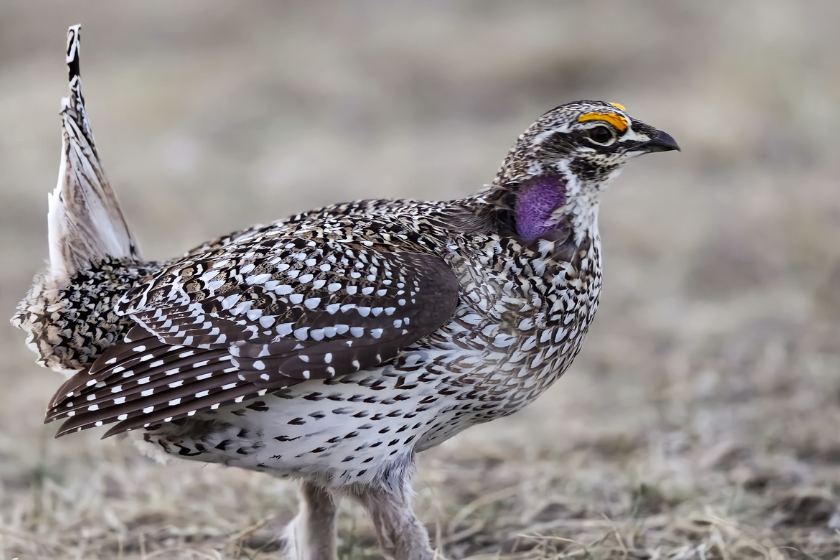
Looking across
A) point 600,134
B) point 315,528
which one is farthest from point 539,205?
point 315,528

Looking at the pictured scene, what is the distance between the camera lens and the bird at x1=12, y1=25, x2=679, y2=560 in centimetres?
284

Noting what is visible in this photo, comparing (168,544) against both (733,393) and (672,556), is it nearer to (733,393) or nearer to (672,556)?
(672,556)

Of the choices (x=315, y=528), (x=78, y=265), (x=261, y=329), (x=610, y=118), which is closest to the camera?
(x=261, y=329)

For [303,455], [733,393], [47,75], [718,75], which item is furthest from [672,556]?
[47,75]

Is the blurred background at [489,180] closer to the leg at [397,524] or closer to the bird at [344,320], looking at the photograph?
the leg at [397,524]

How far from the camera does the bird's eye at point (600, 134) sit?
309 cm

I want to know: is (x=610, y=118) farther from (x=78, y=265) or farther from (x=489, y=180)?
(x=489, y=180)

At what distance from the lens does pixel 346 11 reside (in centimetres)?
1279

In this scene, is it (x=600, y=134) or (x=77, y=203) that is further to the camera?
(x=77, y=203)

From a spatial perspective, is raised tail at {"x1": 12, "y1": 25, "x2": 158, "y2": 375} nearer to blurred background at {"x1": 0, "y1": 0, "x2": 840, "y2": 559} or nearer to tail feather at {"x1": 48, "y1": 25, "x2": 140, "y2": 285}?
tail feather at {"x1": 48, "y1": 25, "x2": 140, "y2": 285}

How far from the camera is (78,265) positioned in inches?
130

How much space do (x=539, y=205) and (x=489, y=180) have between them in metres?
5.48

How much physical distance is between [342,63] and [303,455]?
8879 mm

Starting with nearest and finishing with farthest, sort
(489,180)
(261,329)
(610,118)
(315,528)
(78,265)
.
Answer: (261,329)
(610,118)
(78,265)
(315,528)
(489,180)
